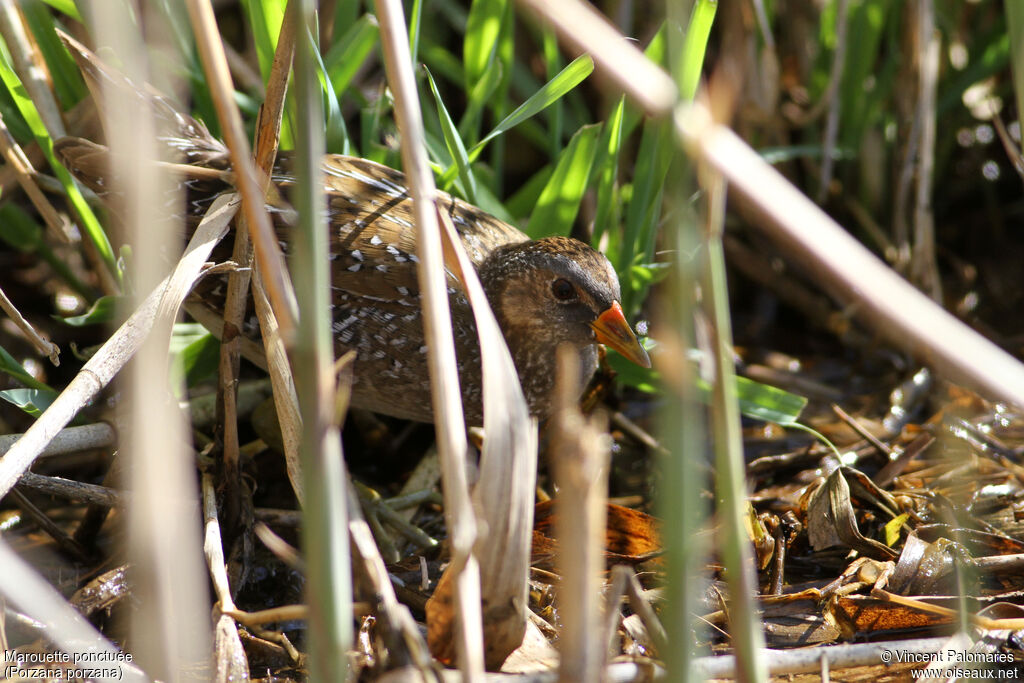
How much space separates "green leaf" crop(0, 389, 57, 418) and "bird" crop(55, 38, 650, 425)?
17.9 inches

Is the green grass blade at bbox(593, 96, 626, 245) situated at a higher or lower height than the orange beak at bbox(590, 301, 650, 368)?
higher

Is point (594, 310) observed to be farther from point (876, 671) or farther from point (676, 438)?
point (676, 438)

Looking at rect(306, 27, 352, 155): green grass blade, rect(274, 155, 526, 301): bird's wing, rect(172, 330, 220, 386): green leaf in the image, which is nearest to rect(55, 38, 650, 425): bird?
rect(274, 155, 526, 301): bird's wing

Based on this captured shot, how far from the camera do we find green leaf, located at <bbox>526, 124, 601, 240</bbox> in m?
2.75

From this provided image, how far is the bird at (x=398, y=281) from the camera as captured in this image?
8.70 feet

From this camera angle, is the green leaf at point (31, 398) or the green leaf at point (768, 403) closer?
the green leaf at point (31, 398)

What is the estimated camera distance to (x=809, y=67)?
12.4 feet

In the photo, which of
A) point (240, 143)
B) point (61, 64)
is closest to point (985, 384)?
point (240, 143)

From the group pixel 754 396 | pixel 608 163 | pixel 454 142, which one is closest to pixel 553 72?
pixel 608 163

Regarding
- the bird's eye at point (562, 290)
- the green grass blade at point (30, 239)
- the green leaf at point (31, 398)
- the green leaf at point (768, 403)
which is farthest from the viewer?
the green grass blade at point (30, 239)

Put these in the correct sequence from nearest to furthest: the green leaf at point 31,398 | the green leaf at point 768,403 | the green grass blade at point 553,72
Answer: the green leaf at point 31,398, the green leaf at point 768,403, the green grass blade at point 553,72

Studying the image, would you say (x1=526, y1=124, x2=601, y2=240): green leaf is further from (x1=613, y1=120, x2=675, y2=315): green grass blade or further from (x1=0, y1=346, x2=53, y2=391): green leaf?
(x1=0, y1=346, x2=53, y2=391): green leaf

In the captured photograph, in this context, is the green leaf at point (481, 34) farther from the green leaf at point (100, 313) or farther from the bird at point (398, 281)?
the green leaf at point (100, 313)

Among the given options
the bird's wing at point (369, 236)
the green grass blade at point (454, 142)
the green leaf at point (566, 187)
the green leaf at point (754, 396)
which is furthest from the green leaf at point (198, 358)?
the green leaf at point (754, 396)
